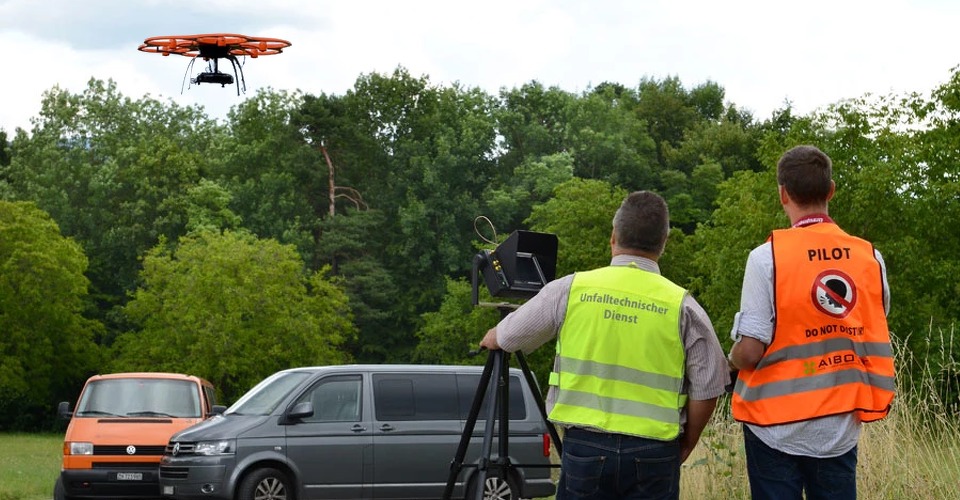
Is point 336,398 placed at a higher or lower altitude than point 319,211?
lower

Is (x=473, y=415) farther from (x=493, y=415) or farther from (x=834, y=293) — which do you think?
(x=834, y=293)

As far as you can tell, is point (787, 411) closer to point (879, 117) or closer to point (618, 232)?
point (618, 232)

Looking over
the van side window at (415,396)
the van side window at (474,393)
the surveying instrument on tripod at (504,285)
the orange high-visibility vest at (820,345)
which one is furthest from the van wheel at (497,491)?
the orange high-visibility vest at (820,345)

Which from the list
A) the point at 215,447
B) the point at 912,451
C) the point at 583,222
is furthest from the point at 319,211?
the point at 912,451

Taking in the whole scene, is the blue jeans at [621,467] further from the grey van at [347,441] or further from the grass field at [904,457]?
the grey van at [347,441]

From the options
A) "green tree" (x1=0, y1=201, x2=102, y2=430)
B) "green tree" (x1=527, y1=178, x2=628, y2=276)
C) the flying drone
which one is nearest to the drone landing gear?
the flying drone

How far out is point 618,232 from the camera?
5.85 meters

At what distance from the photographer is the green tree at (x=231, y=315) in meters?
62.7

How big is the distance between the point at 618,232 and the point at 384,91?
70.3 m

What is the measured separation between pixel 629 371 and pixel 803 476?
74cm

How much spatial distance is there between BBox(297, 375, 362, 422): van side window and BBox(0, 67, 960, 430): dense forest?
37971mm

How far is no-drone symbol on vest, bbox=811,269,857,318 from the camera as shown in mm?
5406

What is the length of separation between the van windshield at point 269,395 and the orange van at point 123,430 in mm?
845

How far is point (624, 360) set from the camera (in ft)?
18.4
